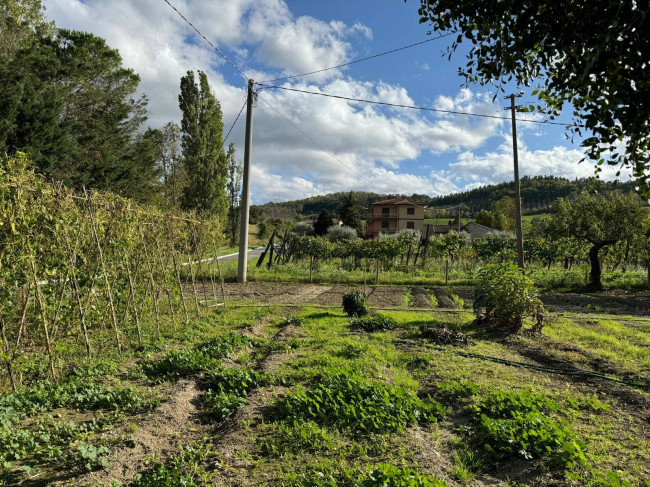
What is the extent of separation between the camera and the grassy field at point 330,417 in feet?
10.9

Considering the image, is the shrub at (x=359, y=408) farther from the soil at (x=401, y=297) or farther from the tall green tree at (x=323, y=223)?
the tall green tree at (x=323, y=223)

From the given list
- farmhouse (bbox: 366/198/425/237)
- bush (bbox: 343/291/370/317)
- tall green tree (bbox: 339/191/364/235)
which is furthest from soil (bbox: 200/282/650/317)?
farmhouse (bbox: 366/198/425/237)

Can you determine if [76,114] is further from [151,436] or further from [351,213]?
[351,213]

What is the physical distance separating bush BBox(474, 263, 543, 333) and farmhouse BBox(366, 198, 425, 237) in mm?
58423

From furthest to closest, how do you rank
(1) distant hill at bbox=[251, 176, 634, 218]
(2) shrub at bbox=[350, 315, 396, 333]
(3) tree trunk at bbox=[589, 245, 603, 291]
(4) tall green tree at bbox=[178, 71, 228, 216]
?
(1) distant hill at bbox=[251, 176, 634, 218] → (4) tall green tree at bbox=[178, 71, 228, 216] → (3) tree trunk at bbox=[589, 245, 603, 291] → (2) shrub at bbox=[350, 315, 396, 333]

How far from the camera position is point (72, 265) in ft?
18.7

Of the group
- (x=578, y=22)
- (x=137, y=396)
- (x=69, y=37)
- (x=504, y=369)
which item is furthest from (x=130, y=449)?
(x=69, y=37)

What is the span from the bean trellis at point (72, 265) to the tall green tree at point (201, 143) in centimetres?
2135

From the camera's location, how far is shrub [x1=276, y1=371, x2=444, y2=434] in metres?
4.12

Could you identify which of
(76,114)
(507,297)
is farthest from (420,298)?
(76,114)

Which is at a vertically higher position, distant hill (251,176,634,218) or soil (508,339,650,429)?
distant hill (251,176,634,218)

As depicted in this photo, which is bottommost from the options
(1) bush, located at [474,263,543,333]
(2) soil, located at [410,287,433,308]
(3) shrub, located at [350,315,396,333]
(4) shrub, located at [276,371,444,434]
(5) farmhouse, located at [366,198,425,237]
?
(4) shrub, located at [276,371,444,434]

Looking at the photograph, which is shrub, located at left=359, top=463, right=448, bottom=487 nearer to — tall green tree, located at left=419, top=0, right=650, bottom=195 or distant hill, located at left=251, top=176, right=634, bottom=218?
tall green tree, located at left=419, top=0, right=650, bottom=195

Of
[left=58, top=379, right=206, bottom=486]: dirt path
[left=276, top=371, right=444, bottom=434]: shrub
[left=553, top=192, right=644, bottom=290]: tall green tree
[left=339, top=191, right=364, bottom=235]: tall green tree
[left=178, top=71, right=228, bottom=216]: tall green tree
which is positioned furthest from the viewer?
[left=339, top=191, right=364, bottom=235]: tall green tree
